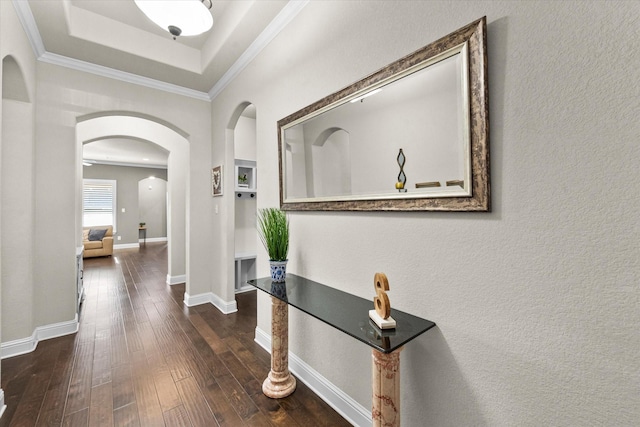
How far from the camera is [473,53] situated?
1040 mm

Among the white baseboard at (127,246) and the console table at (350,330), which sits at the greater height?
the console table at (350,330)

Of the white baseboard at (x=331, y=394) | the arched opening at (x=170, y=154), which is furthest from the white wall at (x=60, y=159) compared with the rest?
the white baseboard at (x=331, y=394)

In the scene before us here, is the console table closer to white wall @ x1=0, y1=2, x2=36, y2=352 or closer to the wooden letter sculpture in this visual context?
the wooden letter sculpture

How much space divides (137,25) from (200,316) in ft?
10.3

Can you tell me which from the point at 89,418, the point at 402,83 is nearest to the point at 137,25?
the point at 402,83

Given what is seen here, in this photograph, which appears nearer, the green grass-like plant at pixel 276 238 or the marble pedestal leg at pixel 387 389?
the marble pedestal leg at pixel 387 389

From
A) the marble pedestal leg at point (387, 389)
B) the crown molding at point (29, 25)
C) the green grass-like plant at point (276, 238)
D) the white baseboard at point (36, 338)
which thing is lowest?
the white baseboard at point (36, 338)

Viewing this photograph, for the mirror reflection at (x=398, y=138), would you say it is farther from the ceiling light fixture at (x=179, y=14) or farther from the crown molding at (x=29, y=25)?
the crown molding at (x=29, y=25)

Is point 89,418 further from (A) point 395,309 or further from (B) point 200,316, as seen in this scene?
(A) point 395,309

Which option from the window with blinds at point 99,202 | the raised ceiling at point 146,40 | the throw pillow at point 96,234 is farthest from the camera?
the window with blinds at point 99,202

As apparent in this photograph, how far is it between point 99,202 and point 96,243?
81.4 inches

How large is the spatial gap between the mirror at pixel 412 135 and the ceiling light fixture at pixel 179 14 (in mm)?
818

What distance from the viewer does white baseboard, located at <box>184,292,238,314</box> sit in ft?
10.7

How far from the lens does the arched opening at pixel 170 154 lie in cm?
367
